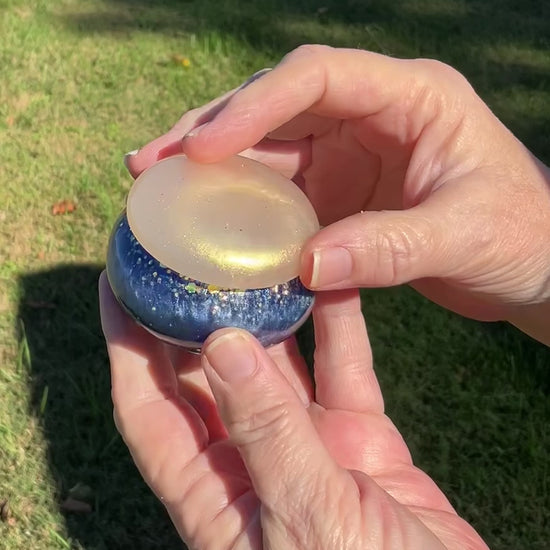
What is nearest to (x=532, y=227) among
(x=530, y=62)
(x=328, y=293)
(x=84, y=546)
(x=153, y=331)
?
(x=328, y=293)

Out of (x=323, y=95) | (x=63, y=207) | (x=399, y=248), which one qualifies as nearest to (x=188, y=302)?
(x=399, y=248)

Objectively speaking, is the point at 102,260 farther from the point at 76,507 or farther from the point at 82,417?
the point at 76,507

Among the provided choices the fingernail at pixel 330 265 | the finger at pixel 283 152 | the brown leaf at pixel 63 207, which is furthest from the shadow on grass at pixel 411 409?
the fingernail at pixel 330 265

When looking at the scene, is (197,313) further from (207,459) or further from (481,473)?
(481,473)

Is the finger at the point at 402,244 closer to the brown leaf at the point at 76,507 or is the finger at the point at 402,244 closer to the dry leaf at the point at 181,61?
the brown leaf at the point at 76,507

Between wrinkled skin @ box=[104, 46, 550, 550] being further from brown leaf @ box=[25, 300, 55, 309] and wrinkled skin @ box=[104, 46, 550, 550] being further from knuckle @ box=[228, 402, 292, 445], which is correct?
brown leaf @ box=[25, 300, 55, 309]
